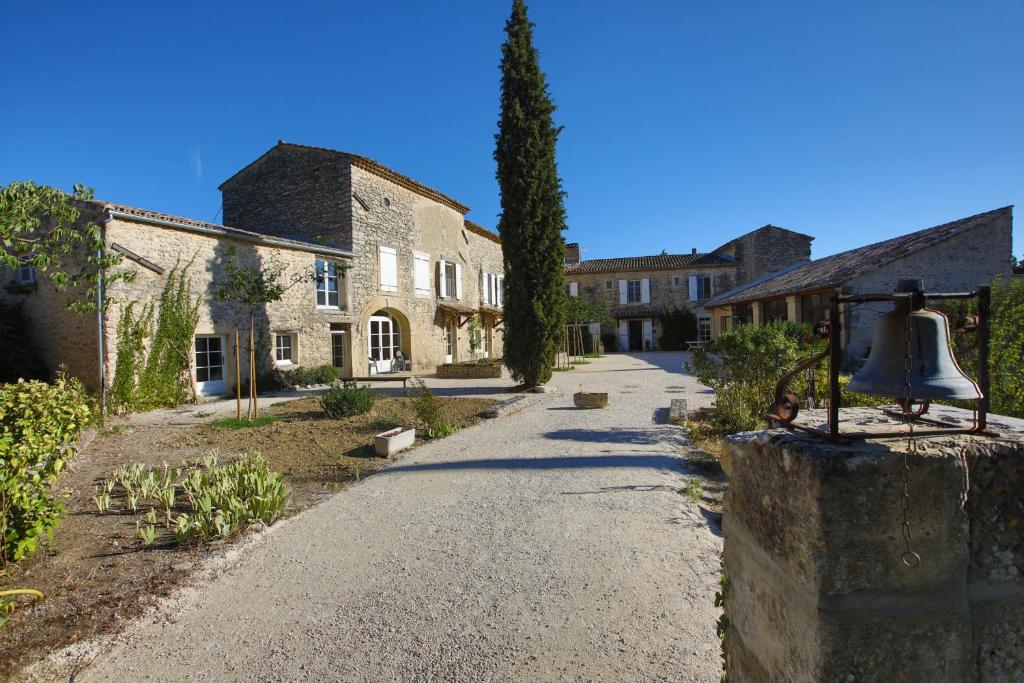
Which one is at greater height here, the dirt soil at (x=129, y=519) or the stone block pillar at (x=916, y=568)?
the stone block pillar at (x=916, y=568)

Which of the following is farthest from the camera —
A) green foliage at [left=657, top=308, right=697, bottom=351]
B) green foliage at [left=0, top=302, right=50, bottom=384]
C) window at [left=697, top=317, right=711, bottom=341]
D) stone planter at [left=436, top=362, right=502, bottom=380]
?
green foliage at [left=657, top=308, right=697, bottom=351]

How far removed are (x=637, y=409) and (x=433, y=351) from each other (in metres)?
12.1

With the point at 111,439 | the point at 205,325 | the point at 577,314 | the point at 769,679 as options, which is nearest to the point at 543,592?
the point at 769,679

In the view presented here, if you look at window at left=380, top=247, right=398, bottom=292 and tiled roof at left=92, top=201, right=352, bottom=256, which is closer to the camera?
tiled roof at left=92, top=201, right=352, bottom=256

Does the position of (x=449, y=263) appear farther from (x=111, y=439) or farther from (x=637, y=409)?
(x=111, y=439)

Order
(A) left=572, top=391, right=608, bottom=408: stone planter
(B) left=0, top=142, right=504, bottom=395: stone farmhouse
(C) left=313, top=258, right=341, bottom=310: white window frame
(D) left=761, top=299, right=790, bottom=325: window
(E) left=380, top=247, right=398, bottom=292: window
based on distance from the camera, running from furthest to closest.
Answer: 1. (D) left=761, top=299, right=790, bottom=325: window
2. (E) left=380, top=247, right=398, bottom=292: window
3. (C) left=313, top=258, right=341, bottom=310: white window frame
4. (B) left=0, top=142, right=504, bottom=395: stone farmhouse
5. (A) left=572, top=391, right=608, bottom=408: stone planter

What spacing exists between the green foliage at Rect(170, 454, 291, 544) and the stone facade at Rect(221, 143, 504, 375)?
1183cm

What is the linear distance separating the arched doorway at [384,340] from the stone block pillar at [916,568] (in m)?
17.8

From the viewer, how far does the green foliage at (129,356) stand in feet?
35.7

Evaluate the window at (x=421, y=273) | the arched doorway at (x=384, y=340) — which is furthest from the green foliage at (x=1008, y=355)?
the window at (x=421, y=273)

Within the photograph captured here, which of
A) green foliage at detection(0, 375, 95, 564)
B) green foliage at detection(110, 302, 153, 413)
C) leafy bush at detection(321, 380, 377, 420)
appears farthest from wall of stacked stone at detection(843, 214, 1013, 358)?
green foliage at detection(110, 302, 153, 413)

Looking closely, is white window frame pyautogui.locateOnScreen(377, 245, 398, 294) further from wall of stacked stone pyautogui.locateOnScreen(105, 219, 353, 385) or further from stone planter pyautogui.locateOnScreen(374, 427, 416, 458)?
stone planter pyautogui.locateOnScreen(374, 427, 416, 458)

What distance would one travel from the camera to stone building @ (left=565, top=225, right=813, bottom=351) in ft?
108

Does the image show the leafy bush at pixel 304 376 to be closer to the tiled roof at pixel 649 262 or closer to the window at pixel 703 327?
the tiled roof at pixel 649 262
